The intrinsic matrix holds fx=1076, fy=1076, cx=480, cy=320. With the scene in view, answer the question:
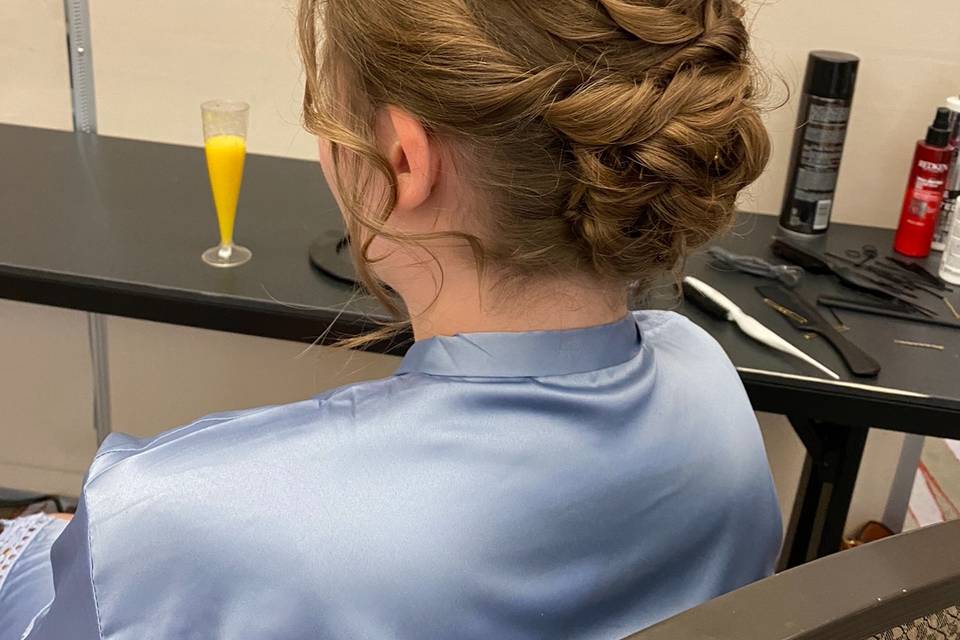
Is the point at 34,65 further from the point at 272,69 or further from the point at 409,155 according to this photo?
the point at 409,155

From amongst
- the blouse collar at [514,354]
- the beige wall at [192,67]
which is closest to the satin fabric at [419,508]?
the blouse collar at [514,354]

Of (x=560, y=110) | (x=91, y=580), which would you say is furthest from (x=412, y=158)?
(x=91, y=580)

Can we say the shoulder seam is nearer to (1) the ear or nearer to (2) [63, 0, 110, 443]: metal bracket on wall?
(1) the ear

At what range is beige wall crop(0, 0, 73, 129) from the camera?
1.79 metres

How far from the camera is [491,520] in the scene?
2.14ft

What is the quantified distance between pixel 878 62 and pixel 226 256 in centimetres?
101

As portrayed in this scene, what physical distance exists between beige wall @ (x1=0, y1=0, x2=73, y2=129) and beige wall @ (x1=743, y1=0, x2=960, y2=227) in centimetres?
114

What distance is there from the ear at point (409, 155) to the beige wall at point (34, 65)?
1.29 metres

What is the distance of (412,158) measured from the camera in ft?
2.32

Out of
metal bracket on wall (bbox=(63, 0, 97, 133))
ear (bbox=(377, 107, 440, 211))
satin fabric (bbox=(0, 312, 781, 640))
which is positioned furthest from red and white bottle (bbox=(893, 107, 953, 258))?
metal bracket on wall (bbox=(63, 0, 97, 133))

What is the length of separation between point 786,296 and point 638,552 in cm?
75

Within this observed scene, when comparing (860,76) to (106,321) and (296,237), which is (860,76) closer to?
(296,237)

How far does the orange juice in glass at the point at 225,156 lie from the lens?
1.36m

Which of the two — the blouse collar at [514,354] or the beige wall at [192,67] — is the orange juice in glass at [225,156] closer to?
the beige wall at [192,67]
